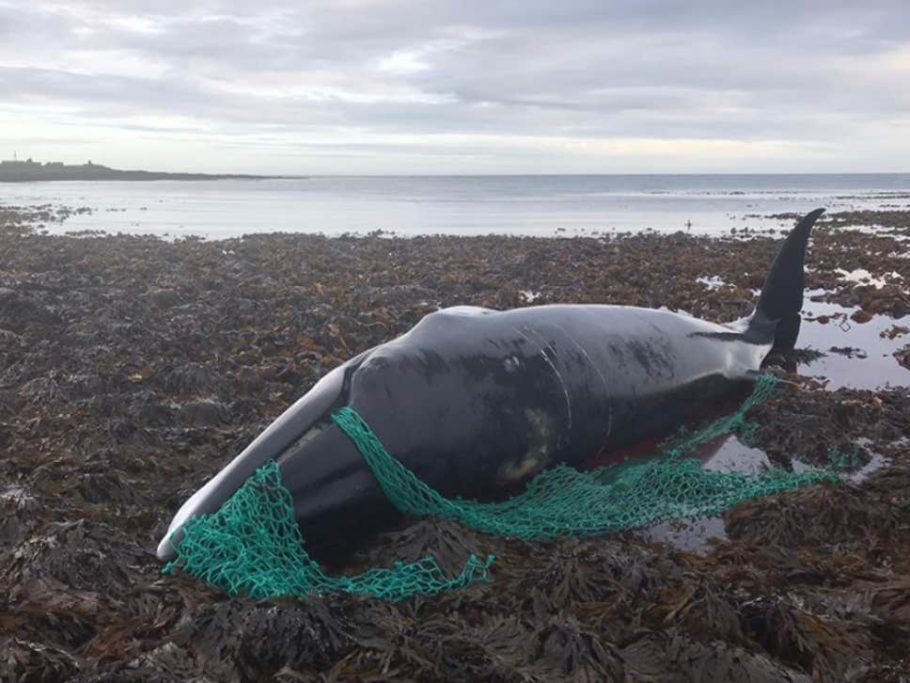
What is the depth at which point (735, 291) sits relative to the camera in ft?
53.5

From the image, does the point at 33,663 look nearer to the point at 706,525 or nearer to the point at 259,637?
the point at 259,637

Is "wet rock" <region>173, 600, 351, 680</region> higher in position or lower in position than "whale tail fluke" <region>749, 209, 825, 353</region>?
lower

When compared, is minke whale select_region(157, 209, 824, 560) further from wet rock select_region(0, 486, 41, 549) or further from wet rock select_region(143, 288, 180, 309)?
wet rock select_region(143, 288, 180, 309)

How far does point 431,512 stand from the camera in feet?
18.4

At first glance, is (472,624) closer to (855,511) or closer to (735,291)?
(855,511)

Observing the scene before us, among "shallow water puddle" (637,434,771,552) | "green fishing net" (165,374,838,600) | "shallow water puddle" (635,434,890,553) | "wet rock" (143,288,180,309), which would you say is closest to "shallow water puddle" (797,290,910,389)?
"shallow water puddle" (635,434,890,553)

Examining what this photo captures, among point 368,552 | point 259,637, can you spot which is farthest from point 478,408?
point 259,637

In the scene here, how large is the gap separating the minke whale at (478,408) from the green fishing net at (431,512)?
92 millimetres

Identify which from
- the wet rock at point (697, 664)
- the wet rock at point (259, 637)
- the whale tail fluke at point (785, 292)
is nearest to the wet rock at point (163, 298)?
the whale tail fluke at point (785, 292)

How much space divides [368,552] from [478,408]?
1266 millimetres

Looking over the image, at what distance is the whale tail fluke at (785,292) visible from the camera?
34.1 ft

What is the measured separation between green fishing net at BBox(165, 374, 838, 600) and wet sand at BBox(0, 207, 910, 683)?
0.14 m

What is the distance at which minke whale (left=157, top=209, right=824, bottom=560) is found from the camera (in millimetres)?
5277

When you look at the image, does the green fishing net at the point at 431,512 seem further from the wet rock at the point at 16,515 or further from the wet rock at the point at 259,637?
the wet rock at the point at 16,515
